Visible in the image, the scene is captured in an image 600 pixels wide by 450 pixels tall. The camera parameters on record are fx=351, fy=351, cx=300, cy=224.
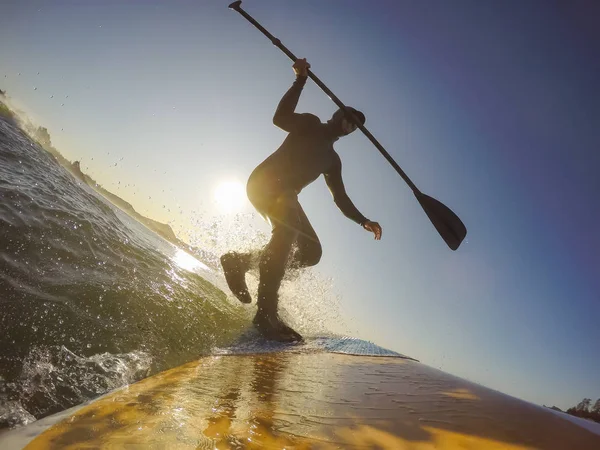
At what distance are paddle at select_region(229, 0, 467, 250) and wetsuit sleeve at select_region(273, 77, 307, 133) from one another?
692mm

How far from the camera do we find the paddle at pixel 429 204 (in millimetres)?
4387

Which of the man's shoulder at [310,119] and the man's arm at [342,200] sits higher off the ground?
the man's shoulder at [310,119]

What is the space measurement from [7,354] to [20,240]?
1231mm

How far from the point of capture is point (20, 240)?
215 cm

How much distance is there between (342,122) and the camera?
401 cm

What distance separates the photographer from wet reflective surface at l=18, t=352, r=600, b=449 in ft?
3.10

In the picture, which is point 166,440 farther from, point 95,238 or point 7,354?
point 95,238

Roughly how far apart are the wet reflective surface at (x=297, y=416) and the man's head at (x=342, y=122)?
2879 millimetres

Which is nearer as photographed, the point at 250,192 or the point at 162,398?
the point at 162,398

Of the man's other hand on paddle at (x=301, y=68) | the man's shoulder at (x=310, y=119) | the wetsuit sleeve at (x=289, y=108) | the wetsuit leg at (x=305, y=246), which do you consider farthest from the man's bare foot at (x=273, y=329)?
the man's other hand on paddle at (x=301, y=68)

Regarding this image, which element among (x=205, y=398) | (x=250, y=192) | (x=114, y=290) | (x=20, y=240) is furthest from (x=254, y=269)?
(x=205, y=398)

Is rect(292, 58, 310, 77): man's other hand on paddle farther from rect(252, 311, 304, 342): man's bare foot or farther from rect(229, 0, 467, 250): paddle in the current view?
rect(252, 311, 304, 342): man's bare foot

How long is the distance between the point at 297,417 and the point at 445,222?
4.03 metres

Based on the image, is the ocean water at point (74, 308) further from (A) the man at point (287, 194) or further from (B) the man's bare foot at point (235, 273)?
(A) the man at point (287, 194)
